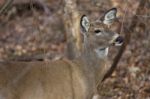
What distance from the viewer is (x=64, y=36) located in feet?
47.4

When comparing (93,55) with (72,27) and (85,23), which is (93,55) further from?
(72,27)

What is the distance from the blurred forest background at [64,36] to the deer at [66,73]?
856 millimetres

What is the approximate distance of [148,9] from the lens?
13195 millimetres

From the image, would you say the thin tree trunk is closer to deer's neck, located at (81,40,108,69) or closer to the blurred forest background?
the blurred forest background

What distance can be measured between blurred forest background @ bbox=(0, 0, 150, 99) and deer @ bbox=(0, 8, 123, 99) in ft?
→ 2.81

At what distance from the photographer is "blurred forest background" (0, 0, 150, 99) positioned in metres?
11.5

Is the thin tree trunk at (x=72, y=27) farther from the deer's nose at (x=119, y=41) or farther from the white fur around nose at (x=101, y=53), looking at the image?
the deer's nose at (x=119, y=41)

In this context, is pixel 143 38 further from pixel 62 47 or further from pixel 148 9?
pixel 62 47

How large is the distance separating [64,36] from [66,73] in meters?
5.41

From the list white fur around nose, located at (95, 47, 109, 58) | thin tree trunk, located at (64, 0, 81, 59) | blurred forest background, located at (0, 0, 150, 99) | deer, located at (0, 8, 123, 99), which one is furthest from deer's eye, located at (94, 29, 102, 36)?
thin tree trunk, located at (64, 0, 81, 59)

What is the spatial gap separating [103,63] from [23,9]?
7.69 metres

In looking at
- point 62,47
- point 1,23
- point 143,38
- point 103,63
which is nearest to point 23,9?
point 1,23

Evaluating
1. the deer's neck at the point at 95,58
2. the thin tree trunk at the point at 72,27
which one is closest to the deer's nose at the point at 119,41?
the deer's neck at the point at 95,58

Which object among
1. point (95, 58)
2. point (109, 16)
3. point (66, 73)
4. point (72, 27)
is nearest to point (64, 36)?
point (72, 27)
